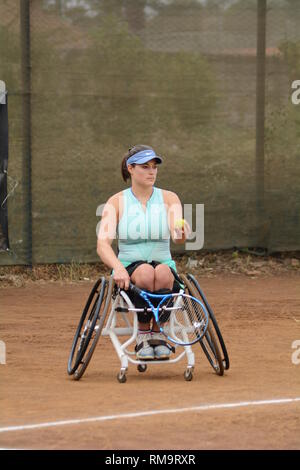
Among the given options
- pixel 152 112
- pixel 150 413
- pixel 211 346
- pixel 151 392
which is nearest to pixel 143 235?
pixel 211 346

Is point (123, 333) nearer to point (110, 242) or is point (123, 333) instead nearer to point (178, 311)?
point (178, 311)

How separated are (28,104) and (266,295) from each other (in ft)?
8.84

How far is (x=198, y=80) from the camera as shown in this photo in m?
9.38

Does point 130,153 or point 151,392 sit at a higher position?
point 130,153

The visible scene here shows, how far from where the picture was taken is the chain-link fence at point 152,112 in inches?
348

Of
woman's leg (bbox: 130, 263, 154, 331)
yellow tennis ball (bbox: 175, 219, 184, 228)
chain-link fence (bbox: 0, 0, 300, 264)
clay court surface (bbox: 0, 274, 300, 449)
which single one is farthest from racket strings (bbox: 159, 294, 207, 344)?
chain-link fence (bbox: 0, 0, 300, 264)

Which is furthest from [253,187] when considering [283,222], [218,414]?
[218,414]

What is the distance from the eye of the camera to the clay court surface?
4.07 m

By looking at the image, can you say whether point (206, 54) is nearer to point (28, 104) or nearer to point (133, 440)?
point (28, 104)

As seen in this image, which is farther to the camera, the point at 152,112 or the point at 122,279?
the point at 152,112

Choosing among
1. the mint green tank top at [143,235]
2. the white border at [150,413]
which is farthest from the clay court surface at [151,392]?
the mint green tank top at [143,235]

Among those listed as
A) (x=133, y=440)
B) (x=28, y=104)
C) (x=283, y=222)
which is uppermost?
(x=28, y=104)

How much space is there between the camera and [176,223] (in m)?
5.46

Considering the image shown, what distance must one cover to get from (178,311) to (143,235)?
480mm
